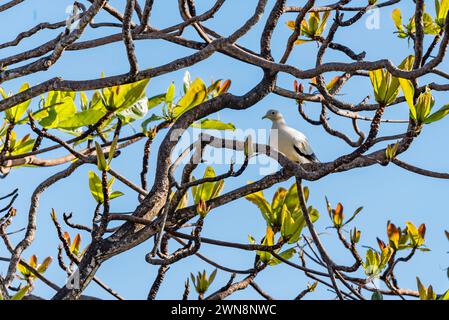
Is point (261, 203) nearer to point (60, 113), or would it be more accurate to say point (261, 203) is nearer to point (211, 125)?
point (211, 125)

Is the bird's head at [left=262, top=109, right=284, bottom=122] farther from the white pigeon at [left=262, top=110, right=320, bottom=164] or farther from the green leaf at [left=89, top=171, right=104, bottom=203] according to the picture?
the green leaf at [left=89, top=171, right=104, bottom=203]

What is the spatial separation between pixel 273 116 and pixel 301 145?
0.47 meters

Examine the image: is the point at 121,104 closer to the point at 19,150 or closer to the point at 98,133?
the point at 98,133

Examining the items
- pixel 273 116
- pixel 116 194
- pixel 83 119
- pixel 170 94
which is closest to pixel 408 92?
pixel 170 94

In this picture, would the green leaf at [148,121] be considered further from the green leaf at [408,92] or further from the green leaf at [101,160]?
the green leaf at [408,92]

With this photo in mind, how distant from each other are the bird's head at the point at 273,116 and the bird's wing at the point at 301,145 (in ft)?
0.91

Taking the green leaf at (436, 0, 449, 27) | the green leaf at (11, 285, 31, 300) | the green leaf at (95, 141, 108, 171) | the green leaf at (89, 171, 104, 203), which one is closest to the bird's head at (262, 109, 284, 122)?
the green leaf at (436, 0, 449, 27)

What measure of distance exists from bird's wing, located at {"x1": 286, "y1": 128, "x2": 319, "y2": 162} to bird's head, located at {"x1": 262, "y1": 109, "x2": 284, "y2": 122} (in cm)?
28

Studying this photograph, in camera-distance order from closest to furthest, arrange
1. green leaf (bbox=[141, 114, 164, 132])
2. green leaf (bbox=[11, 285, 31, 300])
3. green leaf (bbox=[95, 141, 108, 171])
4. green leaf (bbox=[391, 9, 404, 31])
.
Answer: green leaf (bbox=[11, 285, 31, 300]), green leaf (bbox=[95, 141, 108, 171]), green leaf (bbox=[141, 114, 164, 132]), green leaf (bbox=[391, 9, 404, 31])

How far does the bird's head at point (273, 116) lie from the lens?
4.65m

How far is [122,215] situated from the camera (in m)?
2.75

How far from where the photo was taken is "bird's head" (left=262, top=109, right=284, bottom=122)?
15.2 ft

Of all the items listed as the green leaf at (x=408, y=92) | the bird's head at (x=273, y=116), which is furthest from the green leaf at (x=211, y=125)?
the bird's head at (x=273, y=116)
